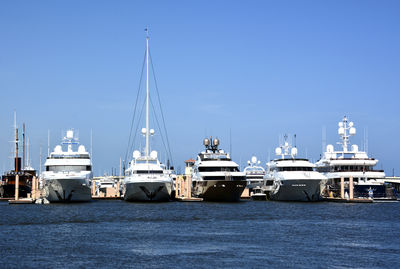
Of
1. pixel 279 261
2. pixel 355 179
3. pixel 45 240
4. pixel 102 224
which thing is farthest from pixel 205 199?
pixel 279 261

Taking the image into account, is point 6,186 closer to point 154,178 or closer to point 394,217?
point 154,178

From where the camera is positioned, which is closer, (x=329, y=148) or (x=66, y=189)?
(x=66, y=189)

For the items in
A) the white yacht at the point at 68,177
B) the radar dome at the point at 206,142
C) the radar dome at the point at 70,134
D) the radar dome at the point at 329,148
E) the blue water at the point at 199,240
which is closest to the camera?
the blue water at the point at 199,240

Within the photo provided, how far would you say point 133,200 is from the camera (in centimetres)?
9344

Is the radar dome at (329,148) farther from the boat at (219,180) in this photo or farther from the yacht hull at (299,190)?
the boat at (219,180)

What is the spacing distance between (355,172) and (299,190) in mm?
17291

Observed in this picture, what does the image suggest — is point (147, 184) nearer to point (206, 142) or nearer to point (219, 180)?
point (219, 180)

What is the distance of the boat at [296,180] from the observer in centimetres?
9150

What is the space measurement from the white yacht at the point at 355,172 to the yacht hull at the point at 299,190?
8.97 m

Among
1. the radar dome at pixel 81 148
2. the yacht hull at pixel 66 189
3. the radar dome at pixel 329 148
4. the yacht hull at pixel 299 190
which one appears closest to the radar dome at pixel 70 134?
the radar dome at pixel 81 148

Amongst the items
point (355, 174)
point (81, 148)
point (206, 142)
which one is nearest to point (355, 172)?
point (355, 174)

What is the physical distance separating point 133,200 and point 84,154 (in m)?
10.2

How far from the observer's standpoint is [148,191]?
288ft

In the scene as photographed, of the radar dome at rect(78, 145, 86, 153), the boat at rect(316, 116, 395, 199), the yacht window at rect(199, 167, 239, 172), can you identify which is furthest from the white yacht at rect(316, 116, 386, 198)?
the radar dome at rect(78, 145, 86, 153)
